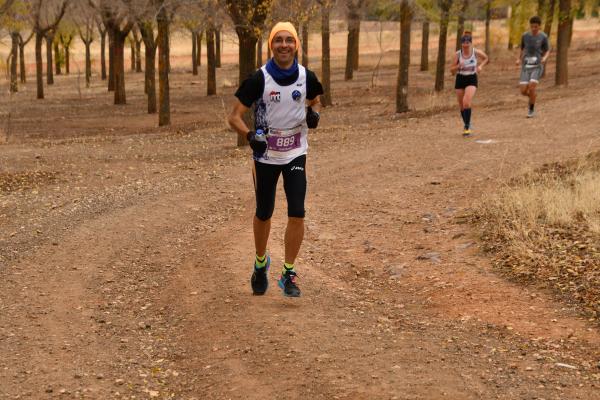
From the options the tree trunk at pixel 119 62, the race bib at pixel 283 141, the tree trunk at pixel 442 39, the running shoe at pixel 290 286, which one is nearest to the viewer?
the race bib at pixel 283 141

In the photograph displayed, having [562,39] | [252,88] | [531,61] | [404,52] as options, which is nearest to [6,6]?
[404,52]

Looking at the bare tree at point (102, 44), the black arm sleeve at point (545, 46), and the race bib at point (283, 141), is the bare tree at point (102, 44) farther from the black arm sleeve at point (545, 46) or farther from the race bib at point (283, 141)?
the race bib at point (283, 141)

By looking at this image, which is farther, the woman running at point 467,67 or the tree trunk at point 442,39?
the tree trunk at point 442,39

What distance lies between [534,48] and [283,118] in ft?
34.9

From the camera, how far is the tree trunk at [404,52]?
1923cm

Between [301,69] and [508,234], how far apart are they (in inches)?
111

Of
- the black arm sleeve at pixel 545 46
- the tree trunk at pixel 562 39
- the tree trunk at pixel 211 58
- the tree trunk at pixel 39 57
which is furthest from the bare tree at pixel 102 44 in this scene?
the black arm sleeve at pixel 545 46

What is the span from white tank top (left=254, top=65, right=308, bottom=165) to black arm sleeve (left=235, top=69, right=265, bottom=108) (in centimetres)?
4

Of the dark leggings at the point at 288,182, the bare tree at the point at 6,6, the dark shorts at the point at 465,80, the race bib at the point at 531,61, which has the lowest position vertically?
the dark leggings at the point at 288,182

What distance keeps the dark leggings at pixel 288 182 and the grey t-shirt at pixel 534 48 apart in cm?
1050

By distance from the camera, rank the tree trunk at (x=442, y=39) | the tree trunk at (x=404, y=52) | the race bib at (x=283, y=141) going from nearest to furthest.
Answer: the race bib at (x=283, y=141) → the tree trunk at (x=404, y=52) → the tree trunk at (x=442, y=39)

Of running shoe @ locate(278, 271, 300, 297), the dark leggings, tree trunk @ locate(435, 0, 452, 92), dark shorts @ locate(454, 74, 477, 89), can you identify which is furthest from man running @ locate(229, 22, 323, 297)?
tree trunk @ locate(435, 0, 452, 92)

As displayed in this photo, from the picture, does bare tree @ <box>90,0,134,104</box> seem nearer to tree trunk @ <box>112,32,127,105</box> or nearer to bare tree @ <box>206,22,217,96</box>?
tree trunk @ <box>112,32,127,105</box>

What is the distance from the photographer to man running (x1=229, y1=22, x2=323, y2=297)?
5.71 m
